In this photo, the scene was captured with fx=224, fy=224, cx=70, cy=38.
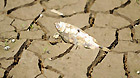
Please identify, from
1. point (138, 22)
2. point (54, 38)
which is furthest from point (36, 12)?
point (138, 22)

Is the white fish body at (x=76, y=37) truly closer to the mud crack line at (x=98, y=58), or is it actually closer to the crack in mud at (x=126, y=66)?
the mud crack line at (x=98, y=58)

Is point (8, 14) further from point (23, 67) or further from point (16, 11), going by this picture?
point (23, 67)

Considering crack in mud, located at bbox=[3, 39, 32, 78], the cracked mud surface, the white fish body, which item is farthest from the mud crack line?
crack in mud, located at bbox=[3, 39, 32, 78]

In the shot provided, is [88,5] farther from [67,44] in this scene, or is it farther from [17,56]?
[17,56]

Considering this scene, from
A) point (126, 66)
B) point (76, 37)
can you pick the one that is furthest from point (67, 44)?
point (126, 66)

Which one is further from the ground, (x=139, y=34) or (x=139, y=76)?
(x=139, y=34)

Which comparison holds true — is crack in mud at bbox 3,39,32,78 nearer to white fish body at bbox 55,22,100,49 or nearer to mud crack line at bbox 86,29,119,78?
white fish body at bbox 55,22,100,49

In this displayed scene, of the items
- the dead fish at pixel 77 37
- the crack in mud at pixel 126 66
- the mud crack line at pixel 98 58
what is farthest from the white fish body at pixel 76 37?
the crack in mud at pixel 126 66
